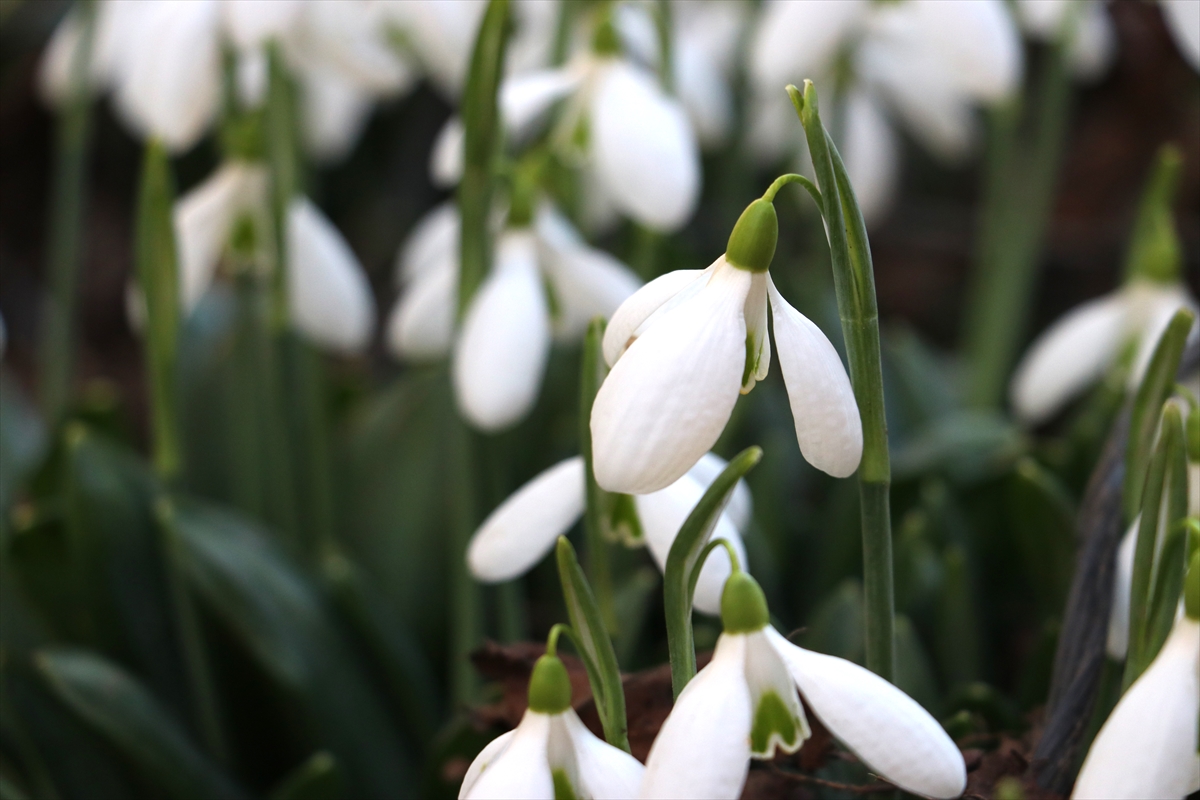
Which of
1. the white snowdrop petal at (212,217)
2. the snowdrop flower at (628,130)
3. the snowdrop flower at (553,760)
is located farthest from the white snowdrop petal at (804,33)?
the snowdrop flower at (553,760)

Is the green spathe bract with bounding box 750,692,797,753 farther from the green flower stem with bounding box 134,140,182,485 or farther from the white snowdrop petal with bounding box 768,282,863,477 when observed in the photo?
the green flower stem with bounding box 134,140,182,485

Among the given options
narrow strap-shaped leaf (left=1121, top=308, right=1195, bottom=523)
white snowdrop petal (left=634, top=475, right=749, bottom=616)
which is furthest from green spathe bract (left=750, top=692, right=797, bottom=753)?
narrow strap-shaped leaf (left=1121, top=308, right=1195, bottom=523)

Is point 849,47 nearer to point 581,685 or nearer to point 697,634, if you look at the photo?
point 697,634

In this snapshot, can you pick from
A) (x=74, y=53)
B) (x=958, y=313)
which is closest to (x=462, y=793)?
(x=74, y=53)

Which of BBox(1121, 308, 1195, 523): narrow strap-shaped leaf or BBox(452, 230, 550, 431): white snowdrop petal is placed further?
BBox(452, 230, 550, 431): white snowdrop petal

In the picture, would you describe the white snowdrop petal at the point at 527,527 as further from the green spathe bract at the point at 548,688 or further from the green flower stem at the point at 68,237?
the green flower stem at the point at 68,237

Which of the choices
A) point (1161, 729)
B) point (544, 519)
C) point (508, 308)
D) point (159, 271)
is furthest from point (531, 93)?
point (1161, 729)
